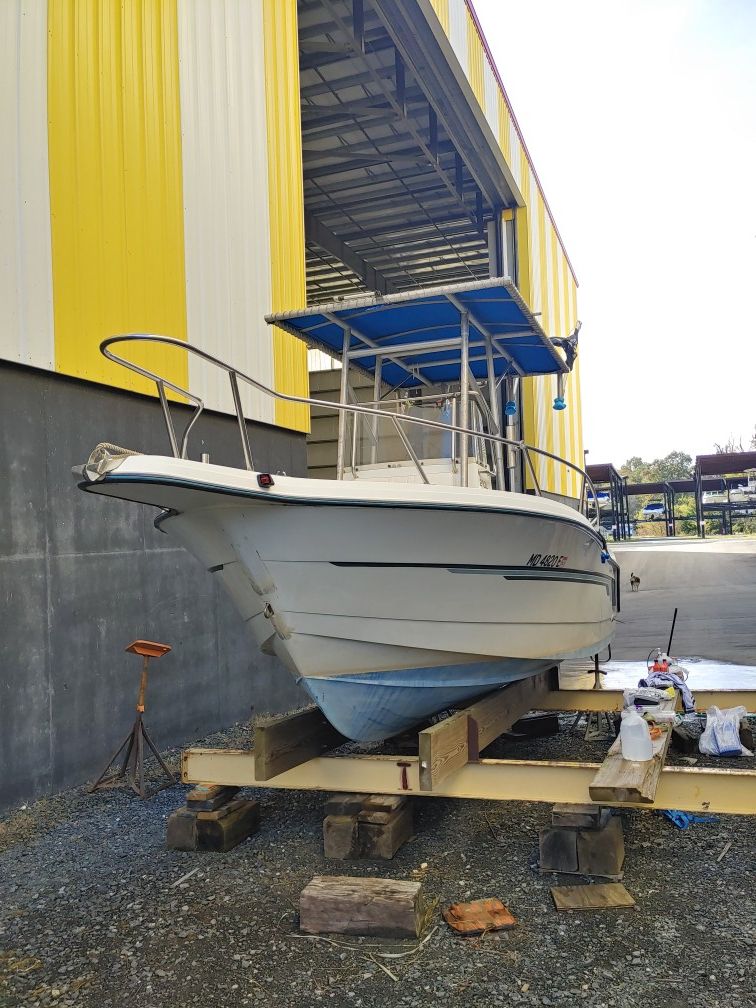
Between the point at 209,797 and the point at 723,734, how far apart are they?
9.54 feet

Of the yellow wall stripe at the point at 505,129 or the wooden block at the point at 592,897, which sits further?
the yellow wall stripe at the point at 505,129

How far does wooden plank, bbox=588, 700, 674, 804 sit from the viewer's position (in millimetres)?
2766

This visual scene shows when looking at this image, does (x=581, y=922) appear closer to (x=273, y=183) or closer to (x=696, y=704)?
(x=696, y=704)

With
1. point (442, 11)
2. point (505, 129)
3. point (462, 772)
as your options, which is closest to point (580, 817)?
point (462, 772)

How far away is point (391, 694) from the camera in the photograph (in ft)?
12.1

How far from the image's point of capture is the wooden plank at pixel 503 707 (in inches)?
143

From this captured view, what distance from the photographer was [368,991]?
2.40 meters

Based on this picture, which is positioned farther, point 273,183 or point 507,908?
point 273,183

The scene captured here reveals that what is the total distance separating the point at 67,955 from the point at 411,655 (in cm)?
177

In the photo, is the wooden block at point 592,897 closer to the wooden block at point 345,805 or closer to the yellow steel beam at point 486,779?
the yellow steel beam at point 486,779

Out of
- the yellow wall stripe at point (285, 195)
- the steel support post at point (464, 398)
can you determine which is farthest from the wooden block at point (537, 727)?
the yellow wall stripe at point (285, 195)

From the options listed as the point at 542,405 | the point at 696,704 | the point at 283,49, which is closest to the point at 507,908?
the point at 696,704

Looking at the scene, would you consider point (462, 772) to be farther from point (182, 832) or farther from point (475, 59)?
point (475, 59)

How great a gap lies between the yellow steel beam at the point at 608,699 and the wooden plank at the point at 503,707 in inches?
3.3
